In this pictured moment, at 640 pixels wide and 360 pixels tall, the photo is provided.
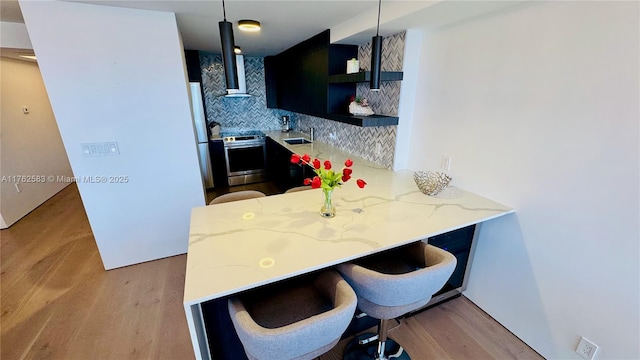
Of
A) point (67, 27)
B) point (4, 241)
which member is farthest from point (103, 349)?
point (4, 241)

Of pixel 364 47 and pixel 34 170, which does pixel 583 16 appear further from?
pixel 34 170

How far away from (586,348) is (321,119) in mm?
3462

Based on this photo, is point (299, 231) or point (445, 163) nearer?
point (299, 231)

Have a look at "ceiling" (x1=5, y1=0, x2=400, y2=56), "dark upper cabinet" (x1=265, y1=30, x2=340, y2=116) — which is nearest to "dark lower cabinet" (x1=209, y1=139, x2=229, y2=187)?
"dark upper cabinet" (x1=265, y1=30, x2=340, y2=116)

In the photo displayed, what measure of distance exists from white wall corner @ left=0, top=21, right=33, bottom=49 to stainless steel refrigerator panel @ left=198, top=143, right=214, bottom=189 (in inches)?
80.4

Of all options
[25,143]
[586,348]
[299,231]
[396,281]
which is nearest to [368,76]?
[299,231]

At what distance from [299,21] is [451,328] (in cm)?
278

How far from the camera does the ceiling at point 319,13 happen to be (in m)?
1.67

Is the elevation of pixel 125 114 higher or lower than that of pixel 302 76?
lower

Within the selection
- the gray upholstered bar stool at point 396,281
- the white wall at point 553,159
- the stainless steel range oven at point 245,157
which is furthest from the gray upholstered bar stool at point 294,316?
the stainless steel range oven at point 245,157

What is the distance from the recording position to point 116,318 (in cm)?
201

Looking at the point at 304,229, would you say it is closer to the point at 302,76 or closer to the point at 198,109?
the point at 302,76

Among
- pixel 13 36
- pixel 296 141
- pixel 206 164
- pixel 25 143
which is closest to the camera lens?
pixel 13 36

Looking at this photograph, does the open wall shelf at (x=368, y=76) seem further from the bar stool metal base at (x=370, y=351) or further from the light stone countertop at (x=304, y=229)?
the bar stool metal base at (x=370, y=351)
